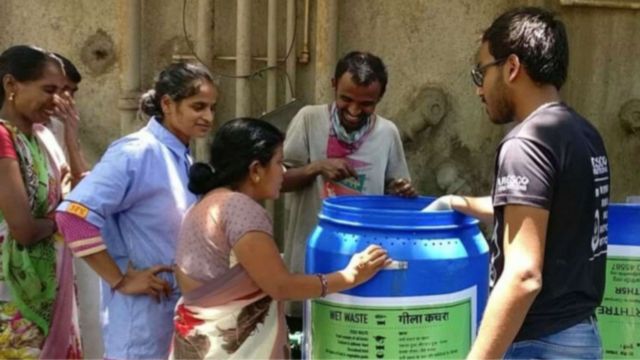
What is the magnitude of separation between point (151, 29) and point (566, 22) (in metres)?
2.25

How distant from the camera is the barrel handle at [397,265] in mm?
1736

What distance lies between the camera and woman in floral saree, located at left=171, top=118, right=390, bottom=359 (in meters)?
1.80

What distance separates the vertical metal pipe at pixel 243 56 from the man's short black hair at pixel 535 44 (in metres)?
2.28

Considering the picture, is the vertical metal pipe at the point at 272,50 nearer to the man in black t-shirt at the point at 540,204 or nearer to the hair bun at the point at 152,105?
the hair bun at the point at 152,105

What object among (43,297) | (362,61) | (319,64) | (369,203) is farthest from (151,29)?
(369,203)

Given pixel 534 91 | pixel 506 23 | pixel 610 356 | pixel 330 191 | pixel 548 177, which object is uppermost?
pixel 506 23

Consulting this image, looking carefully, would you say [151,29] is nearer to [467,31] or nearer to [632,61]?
[467,31]

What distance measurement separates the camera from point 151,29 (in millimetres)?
3973

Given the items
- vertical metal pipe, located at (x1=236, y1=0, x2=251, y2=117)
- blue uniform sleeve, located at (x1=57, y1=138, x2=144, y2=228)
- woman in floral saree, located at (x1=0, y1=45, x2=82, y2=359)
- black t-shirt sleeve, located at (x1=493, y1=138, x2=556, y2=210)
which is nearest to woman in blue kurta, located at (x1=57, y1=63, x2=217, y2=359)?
blue uniform sleeve, located at (x1=57, y1=138, x2=144, y2=228)

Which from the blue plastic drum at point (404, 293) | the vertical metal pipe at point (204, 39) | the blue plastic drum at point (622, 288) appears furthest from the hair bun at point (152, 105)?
the vertical metal pipe at point (204, 39)

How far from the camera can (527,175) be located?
1.49 meters

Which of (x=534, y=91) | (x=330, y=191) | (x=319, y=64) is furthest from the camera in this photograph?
(x=319, y=64)

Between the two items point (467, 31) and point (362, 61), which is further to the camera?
point (467, 31)

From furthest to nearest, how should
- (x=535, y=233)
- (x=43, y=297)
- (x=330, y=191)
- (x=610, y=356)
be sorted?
(x=330, y=191) < (x=43, y=297) < (x=610, y=356) < (x=535, y=233)
